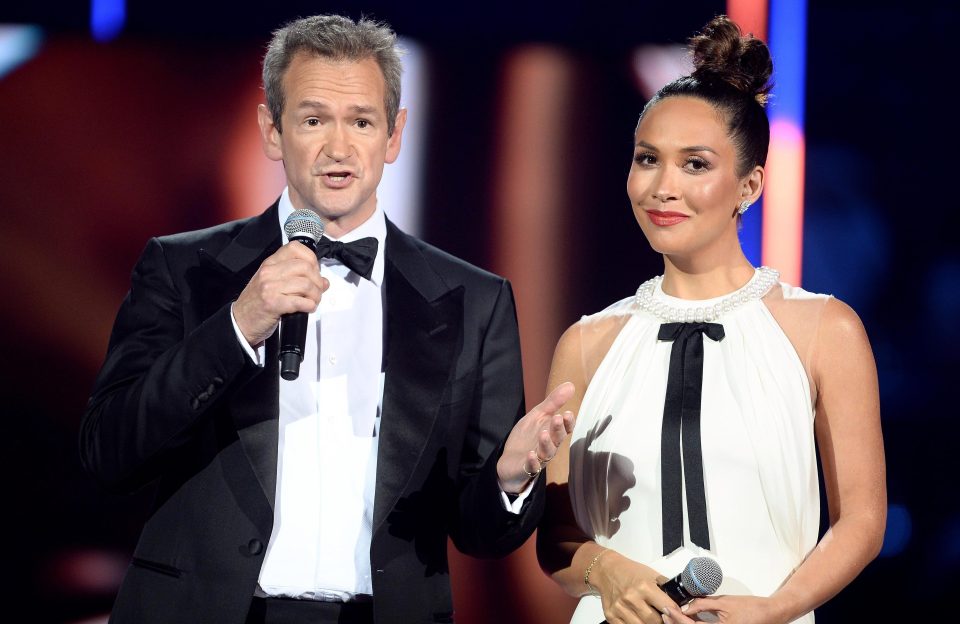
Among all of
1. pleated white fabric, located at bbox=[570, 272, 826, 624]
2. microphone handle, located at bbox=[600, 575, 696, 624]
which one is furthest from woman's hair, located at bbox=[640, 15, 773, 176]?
microphone handle, located at bbox=[600, 575, 696, 624]

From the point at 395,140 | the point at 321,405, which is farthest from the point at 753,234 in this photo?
the point at 321,405

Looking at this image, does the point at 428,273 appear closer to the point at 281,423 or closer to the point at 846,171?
the point at 281,423

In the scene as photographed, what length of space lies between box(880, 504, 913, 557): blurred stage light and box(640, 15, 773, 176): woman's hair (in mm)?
1468

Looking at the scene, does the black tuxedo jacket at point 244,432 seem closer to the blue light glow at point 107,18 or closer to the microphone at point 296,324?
the microphone at point 296,324

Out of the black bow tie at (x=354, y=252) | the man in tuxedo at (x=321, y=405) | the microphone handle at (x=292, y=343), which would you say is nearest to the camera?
the microphone handle at (x=292, y=343)

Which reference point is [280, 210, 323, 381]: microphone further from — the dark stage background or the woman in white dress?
the dark stage background

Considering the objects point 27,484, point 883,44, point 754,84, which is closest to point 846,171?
point 883,44

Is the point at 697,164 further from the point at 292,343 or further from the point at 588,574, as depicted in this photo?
the point at 292,343

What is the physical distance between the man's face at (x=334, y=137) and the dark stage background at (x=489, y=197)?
3.49 ft

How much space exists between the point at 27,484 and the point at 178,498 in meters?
1.38

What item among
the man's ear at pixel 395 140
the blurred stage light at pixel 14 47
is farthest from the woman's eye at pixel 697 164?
the blurred stage light at pixel 14 47

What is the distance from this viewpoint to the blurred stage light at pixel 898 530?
3451mm

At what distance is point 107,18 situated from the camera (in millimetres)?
3449

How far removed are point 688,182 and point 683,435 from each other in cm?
51
